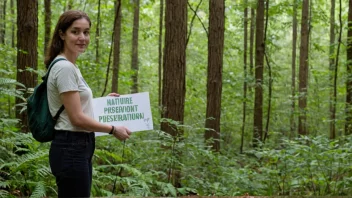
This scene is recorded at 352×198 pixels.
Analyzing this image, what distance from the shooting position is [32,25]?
7086 mm

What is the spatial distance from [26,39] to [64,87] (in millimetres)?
4796

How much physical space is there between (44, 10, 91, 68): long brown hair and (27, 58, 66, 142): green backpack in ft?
0.56

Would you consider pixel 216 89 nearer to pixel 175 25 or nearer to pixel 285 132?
pixel 175 25

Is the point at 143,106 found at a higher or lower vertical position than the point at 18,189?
higher

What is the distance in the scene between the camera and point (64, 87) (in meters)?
2.80

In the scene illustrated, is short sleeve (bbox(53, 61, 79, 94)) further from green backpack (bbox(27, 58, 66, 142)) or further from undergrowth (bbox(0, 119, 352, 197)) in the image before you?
undergrowth (bbox(0, 119, 352, 197))

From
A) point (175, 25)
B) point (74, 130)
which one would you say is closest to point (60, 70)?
point (74, 130)

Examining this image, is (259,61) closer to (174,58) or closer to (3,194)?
(174,58)

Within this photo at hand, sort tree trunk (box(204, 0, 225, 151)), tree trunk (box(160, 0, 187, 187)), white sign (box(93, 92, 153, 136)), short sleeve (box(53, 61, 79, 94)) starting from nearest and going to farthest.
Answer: short sleeve (box(53, 61, 79, 94)), white sign (box(93, 92, 153, 136)), tree trunk (box(160, 0, 187, 187)), tree trunk (box(204, 0, 225, 151))

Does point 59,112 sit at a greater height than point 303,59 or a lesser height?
lesser

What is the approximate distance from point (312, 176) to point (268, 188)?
0.79m

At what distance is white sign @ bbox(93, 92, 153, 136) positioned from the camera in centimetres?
373

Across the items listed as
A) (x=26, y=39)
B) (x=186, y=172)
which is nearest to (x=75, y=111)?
(x=26, y=39)

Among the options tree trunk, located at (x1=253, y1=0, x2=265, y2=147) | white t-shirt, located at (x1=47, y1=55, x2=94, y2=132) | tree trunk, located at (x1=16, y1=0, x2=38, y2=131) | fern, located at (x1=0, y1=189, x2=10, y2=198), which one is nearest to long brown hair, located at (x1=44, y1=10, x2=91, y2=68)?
white t-shirt, located at (x1=47, y1=55, x2=94, y2=132)
